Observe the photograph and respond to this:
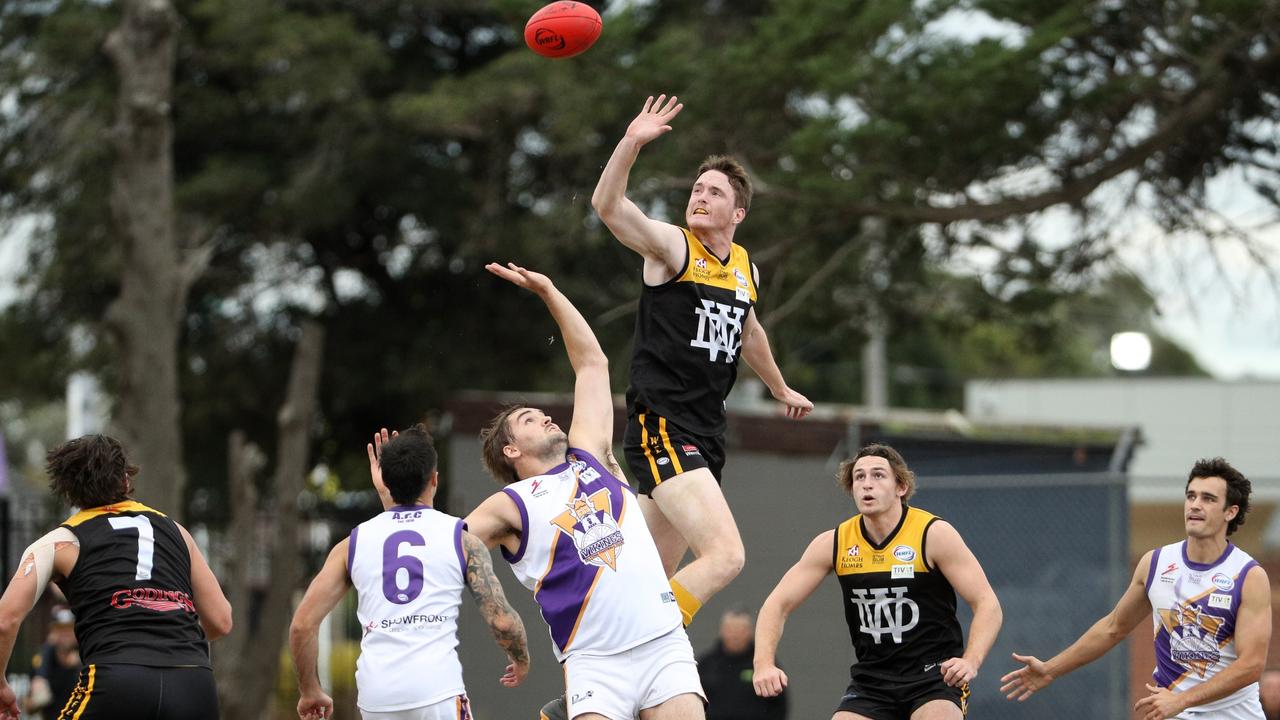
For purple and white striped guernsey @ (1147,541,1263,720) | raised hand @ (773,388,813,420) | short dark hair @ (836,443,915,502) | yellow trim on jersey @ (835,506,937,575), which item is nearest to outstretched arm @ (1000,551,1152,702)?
purple and white striped guernsey @ (1147,541,1263,720)

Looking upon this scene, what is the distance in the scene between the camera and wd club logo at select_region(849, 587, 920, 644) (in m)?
6.70

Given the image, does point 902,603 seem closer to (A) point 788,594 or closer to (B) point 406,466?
(A) point 788,594

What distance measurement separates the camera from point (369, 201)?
20.8 meters

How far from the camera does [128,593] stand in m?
5.82

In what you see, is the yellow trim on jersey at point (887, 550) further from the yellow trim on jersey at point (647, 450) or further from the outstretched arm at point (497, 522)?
the outstretched arm at point (497, 522)

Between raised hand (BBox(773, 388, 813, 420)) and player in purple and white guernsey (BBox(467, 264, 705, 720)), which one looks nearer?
player in purple and white guernsey (BBox(467, 264, 705, 720))

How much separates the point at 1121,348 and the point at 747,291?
13.2 metres

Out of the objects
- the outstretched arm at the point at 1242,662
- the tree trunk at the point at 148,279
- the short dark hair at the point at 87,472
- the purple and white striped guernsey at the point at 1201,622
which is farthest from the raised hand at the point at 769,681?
the tree trunk at the point at 148,279

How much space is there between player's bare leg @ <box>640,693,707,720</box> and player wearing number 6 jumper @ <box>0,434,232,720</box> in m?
1.77

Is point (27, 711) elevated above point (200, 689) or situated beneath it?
situated beneath

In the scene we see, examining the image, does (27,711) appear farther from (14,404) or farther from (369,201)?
(14,404)

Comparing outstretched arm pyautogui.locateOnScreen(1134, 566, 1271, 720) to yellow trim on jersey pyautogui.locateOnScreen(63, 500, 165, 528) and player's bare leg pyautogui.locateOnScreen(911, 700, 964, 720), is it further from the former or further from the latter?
yellow trim on jersey pyautogui.locateOnScreen(63, 500, 165, 528)

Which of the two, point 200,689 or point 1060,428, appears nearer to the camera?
point 200,689

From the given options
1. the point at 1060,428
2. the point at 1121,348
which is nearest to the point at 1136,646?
the point at 1060,428
